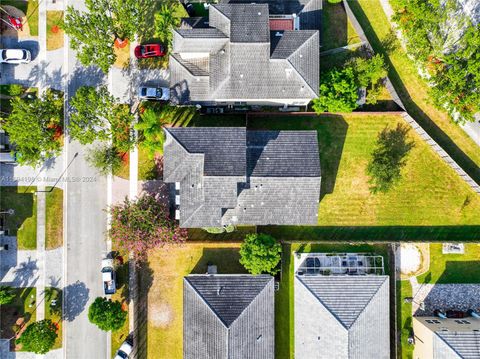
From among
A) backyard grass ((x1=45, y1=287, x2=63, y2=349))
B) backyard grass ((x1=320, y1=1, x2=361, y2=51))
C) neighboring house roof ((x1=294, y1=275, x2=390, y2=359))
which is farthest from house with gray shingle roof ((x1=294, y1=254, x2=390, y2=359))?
backyard grass ((x1=45, y1=287, x2=63, y2=349))

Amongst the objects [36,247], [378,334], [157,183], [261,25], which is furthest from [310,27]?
[36,247]

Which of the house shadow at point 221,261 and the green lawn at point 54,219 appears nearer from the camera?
the house shadow at point 221,261

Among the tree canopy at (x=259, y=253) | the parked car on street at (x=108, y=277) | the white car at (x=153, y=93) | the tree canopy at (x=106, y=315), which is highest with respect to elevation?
the white car at (x=153, y=93)

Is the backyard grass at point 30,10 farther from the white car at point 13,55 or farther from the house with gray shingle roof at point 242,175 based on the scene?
the house with gray shingle roof at point 242,175

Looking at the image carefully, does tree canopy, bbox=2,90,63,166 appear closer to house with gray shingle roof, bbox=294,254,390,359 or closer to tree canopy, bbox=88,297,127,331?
tree canopy, bbox=88,297,127,331

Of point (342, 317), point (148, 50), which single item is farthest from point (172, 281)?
point (148, 50)

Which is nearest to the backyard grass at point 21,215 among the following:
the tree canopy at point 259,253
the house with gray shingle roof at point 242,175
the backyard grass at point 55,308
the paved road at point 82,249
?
the paved road at point 82,249

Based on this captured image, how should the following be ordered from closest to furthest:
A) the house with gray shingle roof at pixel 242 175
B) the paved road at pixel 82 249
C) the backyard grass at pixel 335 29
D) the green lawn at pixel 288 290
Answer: the house with gray shingle roof at pixel 242 175
the green lawn at pixel 288 290
the paved road at pixel 82 249
the backyard grass at pixel 335 29

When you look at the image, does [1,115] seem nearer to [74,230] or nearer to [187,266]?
[74,230]
